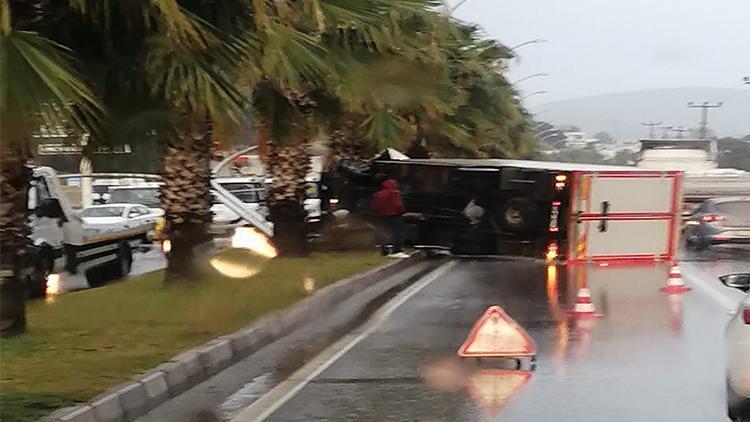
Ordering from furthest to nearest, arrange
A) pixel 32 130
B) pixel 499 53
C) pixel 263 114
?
pixel 499 53, pixel 263 114, pixel 32 130

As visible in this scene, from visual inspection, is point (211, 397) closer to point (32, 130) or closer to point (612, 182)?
point (32, 130)

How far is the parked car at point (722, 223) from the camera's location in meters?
25.0

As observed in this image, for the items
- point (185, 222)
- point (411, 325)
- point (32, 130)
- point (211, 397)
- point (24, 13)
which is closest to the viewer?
point (32, 130)

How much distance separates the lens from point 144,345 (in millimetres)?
9992

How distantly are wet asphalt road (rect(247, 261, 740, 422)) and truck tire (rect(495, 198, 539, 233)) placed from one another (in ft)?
21.4

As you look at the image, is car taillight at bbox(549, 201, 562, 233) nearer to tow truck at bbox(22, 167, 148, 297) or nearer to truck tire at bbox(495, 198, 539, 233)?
truck tire at bbox(495, 198, 539, 233)

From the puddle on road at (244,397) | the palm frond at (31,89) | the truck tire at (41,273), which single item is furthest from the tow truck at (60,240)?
the palm frond at (31,89)

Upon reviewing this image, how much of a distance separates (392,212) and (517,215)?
99.1 inches

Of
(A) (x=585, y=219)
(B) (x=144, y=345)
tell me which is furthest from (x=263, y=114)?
(A) (x=585, y=219)

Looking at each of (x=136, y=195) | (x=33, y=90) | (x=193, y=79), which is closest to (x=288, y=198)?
(x=193, y=79)

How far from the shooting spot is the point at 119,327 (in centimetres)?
1120

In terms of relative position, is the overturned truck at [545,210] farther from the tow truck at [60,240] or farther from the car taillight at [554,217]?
the tow truck at [60,240]

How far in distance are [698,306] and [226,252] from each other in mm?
9986

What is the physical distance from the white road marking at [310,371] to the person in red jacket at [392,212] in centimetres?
689
